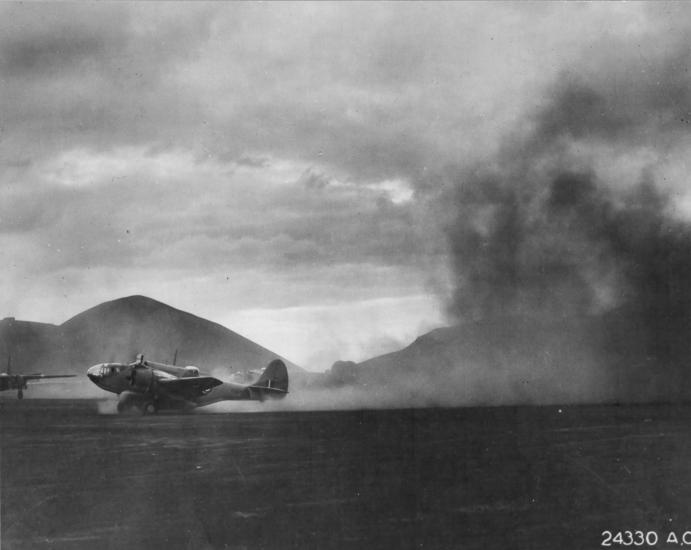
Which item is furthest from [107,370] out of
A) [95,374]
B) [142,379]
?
[142,379]

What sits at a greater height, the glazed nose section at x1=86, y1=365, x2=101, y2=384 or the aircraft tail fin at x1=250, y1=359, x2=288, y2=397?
the glazed nose section at x1=86, y1=365, x2=101, y2=384

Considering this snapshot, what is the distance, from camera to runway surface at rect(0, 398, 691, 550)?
15133 mm

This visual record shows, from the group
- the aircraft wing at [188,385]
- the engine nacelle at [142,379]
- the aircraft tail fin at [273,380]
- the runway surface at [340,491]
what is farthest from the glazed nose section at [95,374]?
the aircraft tail fin at [273,380]

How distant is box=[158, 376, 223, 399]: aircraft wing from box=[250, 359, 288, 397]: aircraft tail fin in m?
15.3

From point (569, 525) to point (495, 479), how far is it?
606 cm

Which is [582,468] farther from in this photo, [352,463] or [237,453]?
[237,453]

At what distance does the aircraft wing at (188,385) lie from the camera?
169ft

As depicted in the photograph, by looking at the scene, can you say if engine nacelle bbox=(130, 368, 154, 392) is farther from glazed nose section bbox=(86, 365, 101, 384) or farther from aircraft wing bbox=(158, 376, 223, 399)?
glazed nose section bbox=(86, 365, 101, 384)

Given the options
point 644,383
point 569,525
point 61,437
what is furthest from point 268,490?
point 644,383

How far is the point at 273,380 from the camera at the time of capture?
69125mm

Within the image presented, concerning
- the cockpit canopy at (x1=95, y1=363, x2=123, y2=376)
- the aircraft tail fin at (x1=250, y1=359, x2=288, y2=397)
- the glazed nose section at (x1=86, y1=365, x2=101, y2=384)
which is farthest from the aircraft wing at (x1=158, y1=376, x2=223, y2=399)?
the aircraft tail fin at (x1=250, y1=359, x2=288, y2=397)

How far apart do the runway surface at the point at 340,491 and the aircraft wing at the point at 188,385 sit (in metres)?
15.6

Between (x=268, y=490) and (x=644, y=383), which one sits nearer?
(x=268, y=490)

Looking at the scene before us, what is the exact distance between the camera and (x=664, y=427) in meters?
42.2
